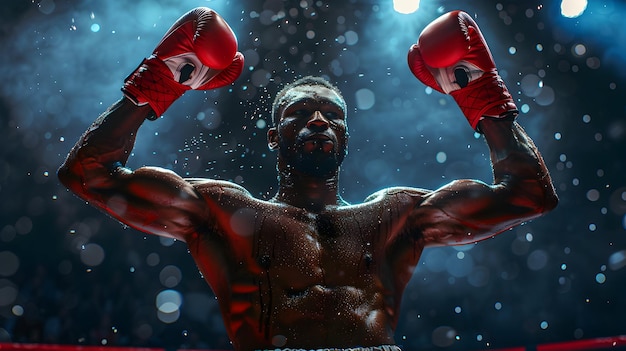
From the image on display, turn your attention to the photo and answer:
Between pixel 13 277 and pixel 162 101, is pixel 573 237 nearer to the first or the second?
pixel 162 101

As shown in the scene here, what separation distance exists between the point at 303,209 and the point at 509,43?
3.55 metres

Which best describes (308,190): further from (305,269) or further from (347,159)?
(347,159)

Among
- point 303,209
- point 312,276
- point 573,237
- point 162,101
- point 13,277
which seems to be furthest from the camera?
point 573,237

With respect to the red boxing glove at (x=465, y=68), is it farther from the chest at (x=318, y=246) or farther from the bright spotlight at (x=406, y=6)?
the bright spotlight at (x=406, y=6)

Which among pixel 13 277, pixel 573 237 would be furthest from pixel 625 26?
pixel 13 277

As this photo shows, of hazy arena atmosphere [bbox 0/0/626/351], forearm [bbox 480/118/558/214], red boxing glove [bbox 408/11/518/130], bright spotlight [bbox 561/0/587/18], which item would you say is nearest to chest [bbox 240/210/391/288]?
forearm [bbox 480/118/558/214]

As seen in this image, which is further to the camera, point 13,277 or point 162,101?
point 13,277

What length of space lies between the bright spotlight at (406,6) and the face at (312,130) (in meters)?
2.60

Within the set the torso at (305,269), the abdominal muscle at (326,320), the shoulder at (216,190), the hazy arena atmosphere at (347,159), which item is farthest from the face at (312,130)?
the hazy arena atmosphere at (347,159)

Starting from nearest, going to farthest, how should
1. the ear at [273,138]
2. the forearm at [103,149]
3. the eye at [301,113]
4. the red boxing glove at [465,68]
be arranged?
the forearm at [103,149]
the red boxing glove at [465,68]
the eye at [301,113]
the ear at [273,138]

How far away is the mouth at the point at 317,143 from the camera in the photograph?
2230 mm

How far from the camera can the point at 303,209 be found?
7.15 ft

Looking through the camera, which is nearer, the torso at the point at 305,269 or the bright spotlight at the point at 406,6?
the torso at the point at 305,269

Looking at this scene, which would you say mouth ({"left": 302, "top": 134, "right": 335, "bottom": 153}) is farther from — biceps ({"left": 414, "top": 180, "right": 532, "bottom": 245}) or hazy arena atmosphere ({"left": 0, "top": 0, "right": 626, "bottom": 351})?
hazy arena atmosphere ({"left": 0, "top": 0, "right": 626, "bottom": 351})
